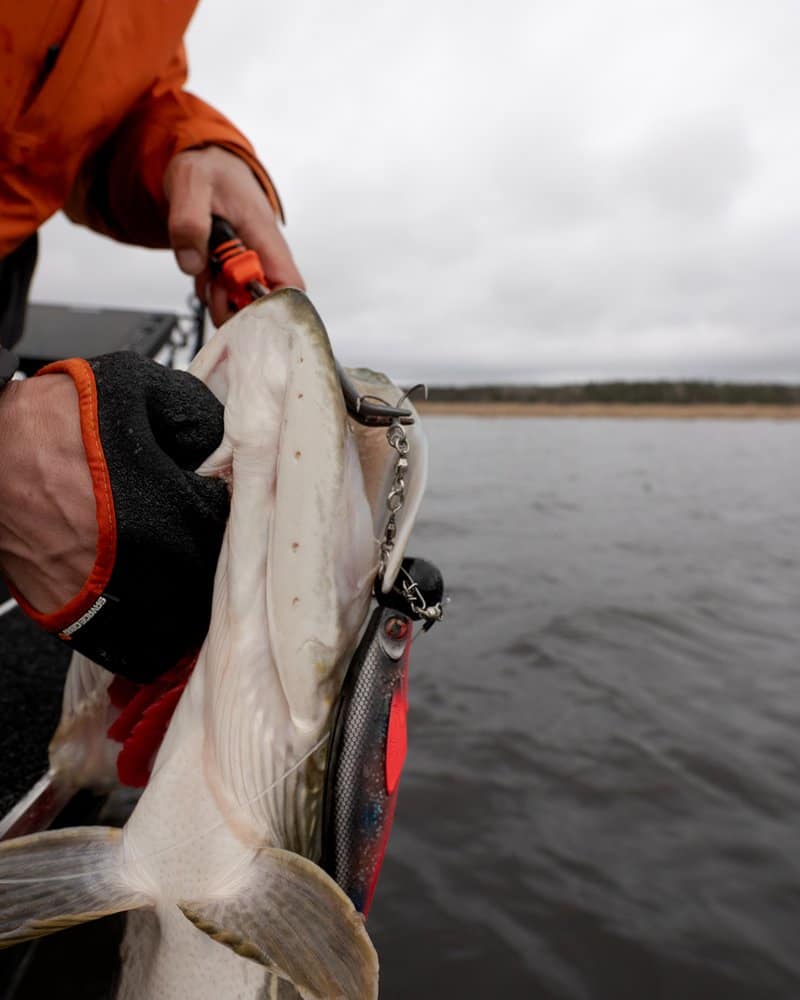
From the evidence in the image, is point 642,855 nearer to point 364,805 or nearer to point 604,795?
Result: point 604,795

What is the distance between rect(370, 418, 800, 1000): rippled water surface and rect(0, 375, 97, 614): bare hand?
57.6 inches

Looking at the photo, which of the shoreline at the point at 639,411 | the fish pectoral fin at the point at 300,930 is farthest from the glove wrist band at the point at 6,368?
the shoreline at the point at 639,411

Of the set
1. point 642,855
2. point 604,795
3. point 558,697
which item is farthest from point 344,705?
point 558,697

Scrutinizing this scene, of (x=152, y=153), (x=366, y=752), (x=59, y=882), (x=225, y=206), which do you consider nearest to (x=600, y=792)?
(x=366, y=752)

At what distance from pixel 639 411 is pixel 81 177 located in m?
62.8

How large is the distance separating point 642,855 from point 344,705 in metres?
1.76

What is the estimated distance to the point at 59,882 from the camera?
986 mm

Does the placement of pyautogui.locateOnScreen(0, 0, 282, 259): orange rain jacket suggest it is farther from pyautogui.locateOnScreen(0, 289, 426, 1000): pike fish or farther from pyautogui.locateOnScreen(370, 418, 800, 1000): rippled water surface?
pyautogui.locateOnScreen(370, 418, 800, 1000): rippled water surface

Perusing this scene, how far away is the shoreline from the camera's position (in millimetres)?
59031

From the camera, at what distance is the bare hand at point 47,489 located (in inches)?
37.4

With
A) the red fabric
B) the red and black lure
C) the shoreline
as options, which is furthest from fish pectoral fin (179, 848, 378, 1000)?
the shoreline

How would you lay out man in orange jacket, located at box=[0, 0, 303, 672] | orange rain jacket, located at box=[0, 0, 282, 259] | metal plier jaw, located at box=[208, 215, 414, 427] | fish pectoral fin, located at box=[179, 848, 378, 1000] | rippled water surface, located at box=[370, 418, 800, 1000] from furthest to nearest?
rippled water surface, located at box=[370, 418, 800, 1000], metal plier jaw, located at box=[208, 215, 414, 427], orange rain jacket, located at box=[0, 0, 282, 259], man in orange jacket, located at box=[0, 0, 303, 672], fish pectoral fin, located at box=[179, 848, 378, 1000]

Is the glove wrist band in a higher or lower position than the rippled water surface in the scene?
higher

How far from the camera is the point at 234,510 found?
3.34 feet
